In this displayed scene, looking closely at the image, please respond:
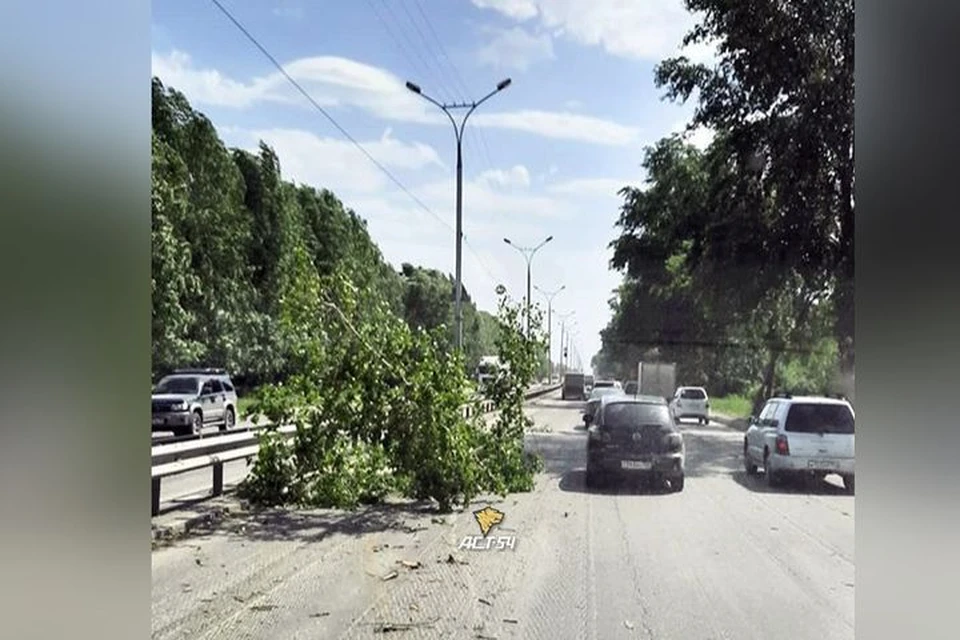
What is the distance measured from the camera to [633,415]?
6.84ft

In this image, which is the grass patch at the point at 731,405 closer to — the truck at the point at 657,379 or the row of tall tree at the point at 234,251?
the truck at the point at 657,379

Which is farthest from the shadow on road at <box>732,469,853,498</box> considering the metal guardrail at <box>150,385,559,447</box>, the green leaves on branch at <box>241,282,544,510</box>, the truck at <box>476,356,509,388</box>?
the truck at <box>476,356,509,388</box>

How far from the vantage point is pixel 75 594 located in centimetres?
196

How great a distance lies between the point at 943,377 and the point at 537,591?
1113mm

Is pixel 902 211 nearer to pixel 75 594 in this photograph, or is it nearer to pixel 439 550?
pixel 439 550

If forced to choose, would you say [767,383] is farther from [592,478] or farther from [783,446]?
[592,478]

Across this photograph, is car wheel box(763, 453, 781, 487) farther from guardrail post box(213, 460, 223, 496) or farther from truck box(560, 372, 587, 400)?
guardrail post box(213, 460, 223, 496)

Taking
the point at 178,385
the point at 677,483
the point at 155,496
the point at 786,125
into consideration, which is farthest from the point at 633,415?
the point at 155,496

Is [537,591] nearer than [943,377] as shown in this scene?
No

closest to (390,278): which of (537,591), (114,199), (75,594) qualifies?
(114,199)

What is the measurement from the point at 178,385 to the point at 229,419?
786 millimetres

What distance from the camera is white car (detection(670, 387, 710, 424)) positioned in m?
1.98

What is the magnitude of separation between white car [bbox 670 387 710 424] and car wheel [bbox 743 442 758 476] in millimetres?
119

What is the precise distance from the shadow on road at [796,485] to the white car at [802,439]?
1cm
